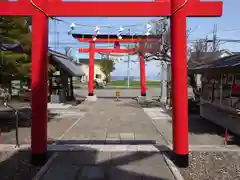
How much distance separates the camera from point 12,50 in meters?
9.41

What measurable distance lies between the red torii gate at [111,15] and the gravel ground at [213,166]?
31 centimetres

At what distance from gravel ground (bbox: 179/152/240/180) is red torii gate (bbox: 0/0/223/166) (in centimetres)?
31

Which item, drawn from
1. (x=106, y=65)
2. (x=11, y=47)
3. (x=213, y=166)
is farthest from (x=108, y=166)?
(x=106, y=65)

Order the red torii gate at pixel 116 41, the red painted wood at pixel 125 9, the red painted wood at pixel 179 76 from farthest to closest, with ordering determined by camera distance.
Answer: the red torii gate at pixel 116 41 < the red painted wood at pixel 125 9 < the red painted wood at pixel 179 76

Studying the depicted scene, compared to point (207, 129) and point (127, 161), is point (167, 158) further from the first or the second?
point (207, 129)

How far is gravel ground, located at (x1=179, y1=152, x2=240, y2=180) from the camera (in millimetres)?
5406

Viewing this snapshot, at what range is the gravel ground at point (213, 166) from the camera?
5406 millimetres

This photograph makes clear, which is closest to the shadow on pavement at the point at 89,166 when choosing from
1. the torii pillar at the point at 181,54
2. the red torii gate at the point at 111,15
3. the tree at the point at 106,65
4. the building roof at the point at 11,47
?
the red torii gate at the point at 111,15

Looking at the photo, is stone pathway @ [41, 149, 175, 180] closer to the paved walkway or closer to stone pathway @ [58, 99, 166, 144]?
the paved walkway

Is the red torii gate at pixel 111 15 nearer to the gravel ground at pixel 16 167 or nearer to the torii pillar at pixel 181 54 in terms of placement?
the torii pillar at pixel 181 54

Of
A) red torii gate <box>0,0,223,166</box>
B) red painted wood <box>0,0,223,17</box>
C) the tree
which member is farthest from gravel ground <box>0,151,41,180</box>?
the tree

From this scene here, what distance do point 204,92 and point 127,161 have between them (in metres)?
8.28

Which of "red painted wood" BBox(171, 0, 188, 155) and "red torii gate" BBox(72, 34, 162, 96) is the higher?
"red torii gate" BBox(72, 34, 162, 96)

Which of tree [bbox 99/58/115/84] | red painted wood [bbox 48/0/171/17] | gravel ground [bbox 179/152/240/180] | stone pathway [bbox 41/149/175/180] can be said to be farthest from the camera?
tree [bbox 99/58/115/84]
